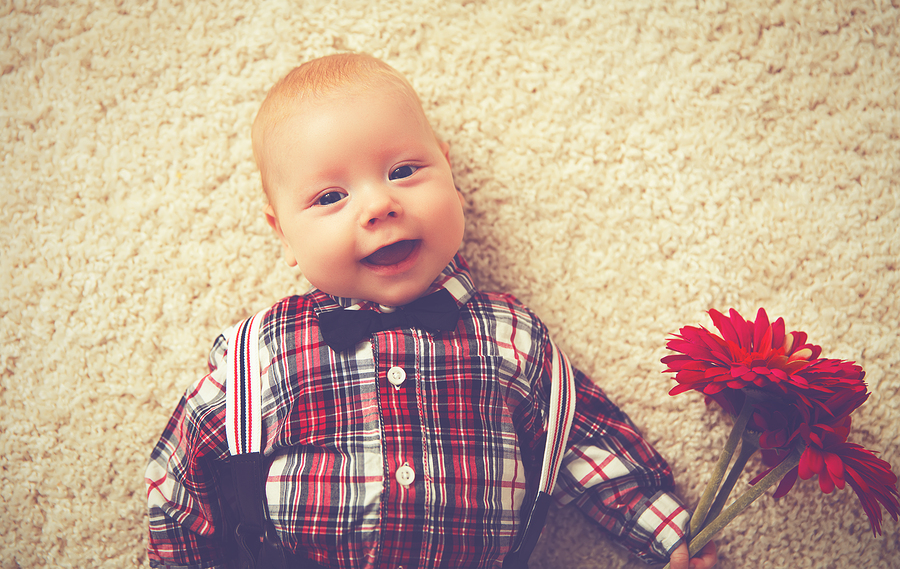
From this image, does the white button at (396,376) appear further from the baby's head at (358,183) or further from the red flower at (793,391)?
the red flower at (793,391)

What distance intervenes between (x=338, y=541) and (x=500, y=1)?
825mm

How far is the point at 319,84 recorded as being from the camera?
68cm

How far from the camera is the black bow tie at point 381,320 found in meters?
0.70

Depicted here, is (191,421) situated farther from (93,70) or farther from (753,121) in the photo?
(753,121)

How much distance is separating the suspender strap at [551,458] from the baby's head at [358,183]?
0.24 m

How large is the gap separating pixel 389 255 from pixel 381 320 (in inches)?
3.5

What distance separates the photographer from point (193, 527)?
0.73 m

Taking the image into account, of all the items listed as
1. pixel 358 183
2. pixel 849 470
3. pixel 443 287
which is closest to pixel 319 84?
pixel 358 183

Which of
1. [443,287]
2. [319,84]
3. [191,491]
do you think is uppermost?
[319,84]

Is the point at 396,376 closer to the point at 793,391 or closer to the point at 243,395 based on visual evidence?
the point at 243,395

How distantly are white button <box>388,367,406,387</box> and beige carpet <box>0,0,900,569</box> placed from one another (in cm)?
24

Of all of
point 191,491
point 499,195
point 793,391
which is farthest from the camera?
point 499,195

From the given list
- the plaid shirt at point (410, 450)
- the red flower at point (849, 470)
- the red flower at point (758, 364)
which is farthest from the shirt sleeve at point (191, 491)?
the red flower at point (849, 470)

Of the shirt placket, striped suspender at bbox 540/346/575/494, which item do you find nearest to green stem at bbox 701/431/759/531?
striped suspender at bbox 540/346/575/494
